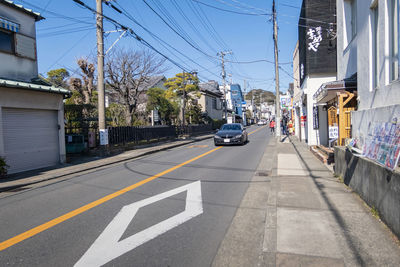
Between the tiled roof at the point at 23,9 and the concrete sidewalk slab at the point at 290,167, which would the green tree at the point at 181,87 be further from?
the concrete sidewalk slab at the point at 290,167

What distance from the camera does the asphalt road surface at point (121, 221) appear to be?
11.9 ft

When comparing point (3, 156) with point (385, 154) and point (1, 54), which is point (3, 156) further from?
point (385, 154)

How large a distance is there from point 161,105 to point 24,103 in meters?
18.4

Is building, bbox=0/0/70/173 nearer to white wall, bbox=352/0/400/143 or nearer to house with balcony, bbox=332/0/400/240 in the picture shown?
house with balcony, bbox=332/0/400/240

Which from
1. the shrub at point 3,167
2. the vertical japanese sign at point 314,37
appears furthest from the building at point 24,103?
the vertical japanese sign at point 314,37

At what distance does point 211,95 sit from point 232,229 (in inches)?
1710

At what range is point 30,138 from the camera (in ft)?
37.0

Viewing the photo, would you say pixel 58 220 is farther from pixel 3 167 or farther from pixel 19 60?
pixel 19 60

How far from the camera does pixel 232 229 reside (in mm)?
4461

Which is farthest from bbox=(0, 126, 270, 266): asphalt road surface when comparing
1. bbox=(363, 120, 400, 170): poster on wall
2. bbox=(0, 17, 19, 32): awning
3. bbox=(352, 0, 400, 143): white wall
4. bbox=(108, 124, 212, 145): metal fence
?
bbox=(108, 124, 212, 145): metal fence

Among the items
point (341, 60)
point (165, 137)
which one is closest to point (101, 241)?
point (341, 60)

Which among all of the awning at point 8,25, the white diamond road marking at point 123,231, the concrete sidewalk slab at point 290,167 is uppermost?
the awning at point 8,25

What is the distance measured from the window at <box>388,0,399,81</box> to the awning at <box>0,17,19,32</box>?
1249 centimetres

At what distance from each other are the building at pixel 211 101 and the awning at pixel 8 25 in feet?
104
